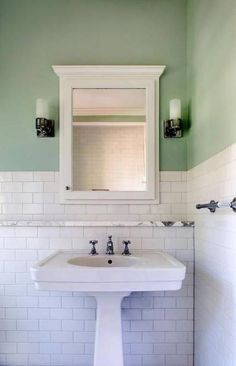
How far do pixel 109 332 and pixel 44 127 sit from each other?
129cm

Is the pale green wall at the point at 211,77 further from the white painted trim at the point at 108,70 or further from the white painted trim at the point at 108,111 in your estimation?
the white painted trim at the point at 108,111

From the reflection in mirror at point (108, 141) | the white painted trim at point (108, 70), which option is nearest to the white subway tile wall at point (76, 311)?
the reflection in mirror at point (108, 141)

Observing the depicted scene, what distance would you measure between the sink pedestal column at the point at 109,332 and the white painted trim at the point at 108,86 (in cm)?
67

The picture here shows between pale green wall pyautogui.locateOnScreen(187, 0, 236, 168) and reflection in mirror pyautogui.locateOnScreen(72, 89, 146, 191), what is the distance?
35cm

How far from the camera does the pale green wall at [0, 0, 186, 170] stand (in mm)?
2271

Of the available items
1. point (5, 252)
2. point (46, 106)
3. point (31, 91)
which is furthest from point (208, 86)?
point (5, 252)

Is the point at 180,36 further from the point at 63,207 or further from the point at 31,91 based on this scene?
the point at 63,207

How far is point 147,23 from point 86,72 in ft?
1.75

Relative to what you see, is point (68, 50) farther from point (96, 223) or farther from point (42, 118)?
point (96, 223)

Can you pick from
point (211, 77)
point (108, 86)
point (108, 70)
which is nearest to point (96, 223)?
point (108, 86)

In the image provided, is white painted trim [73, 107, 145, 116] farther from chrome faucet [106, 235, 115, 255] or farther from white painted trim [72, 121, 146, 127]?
chrome faucet [106, 235, 115, 255]

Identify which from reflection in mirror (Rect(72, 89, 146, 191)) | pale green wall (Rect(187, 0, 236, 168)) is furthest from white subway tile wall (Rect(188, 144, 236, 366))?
reflection in mirror (Rect(72, 89, 146, 191))

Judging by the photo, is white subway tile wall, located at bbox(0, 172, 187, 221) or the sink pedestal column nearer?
the sink pedestal column

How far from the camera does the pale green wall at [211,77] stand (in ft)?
4.83
